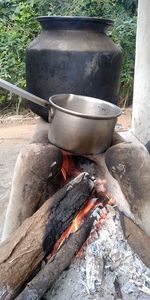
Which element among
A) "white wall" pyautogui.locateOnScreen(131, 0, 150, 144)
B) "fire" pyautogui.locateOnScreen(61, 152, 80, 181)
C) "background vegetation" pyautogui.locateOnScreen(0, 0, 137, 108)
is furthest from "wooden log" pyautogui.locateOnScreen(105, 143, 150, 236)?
"background vegetation" pyautogui.locateOnScreen(0, 0, 137, 108)

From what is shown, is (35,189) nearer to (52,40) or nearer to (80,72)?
(80,72)

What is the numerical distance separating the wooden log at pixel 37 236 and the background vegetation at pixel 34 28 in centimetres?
332

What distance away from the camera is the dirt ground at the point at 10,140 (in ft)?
8.61

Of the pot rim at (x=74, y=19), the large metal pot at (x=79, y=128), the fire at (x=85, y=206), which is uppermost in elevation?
the pot rim at (x=74, y=19)

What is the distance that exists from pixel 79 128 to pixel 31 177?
0.28 meters

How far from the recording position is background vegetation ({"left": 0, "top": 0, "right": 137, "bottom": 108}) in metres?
4.84

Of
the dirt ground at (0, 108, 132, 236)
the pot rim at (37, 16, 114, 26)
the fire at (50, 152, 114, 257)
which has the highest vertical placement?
the pot rim at (37, 16, 114, 26)

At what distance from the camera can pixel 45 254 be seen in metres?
1.49

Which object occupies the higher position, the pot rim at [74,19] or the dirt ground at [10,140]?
the pot rim at [74,19]

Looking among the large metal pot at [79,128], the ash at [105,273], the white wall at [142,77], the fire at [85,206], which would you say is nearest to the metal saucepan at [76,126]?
the large metal pot at [79,128]

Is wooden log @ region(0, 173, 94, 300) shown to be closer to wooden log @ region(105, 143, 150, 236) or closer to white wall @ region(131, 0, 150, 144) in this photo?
wooden log @ region(105, 143, 150, 236)

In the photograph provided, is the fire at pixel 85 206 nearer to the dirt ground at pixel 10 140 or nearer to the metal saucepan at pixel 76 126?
the metal saucepan at pixel 76 126

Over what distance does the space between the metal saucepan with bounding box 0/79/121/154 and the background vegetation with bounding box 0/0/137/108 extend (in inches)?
126

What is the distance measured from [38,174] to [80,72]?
0.50m
